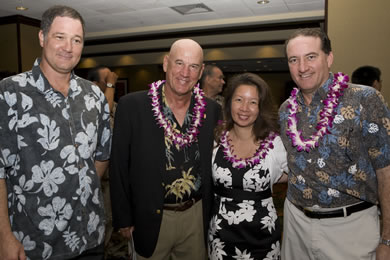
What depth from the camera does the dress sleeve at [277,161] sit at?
1.84 meters

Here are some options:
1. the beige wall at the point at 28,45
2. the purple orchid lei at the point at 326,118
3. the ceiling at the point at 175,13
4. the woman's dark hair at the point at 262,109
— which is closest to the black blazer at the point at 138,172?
the woman's dark hair at the point at 262,109

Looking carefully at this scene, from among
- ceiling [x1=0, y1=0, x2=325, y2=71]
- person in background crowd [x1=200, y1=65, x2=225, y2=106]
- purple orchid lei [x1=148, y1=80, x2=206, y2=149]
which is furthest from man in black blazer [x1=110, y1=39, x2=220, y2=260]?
ceiling [x1=0, y1=0, x2=325, y2=71]

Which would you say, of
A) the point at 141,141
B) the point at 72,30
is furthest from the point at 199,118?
the point at 72,30

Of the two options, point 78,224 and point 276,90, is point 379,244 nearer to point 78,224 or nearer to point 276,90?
point 78,224

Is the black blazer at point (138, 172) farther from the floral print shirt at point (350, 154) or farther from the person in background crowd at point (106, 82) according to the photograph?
the person in background crowd at point (106, 82)

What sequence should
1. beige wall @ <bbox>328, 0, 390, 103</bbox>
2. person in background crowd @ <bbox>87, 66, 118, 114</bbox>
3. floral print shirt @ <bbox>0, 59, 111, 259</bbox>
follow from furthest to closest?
person in background crowd @ <bbox>87, 66, 118, 114</bbox> < beige wall @ <bbox>328, 0, 390, 103</bbox> < floral print shirt @ <bbox>0, 59, 111, 259</bbox>

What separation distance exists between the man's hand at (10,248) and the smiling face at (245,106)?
4.33ft

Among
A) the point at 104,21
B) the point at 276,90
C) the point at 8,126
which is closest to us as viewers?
the point at 8,126

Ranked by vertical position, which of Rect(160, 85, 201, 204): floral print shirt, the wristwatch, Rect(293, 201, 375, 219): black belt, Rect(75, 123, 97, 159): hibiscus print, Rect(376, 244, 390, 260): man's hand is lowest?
Rect(376, 244, 390, 260): man's hand

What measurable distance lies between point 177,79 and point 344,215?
3.89 ft

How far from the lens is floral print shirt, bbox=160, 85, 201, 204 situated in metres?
1.80

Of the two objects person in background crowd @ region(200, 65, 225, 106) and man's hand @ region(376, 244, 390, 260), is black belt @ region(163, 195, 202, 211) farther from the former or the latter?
person in background crowd @ region(200, 65, 225, 106)

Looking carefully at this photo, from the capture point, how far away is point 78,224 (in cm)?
147

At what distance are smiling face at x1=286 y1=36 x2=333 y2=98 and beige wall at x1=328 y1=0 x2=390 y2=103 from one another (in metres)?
1.66
